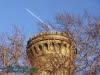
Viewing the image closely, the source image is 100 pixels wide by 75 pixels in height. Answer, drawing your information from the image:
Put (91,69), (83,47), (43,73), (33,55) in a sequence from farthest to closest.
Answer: (33,55)
(43,73)
(83,47)
(91,69)

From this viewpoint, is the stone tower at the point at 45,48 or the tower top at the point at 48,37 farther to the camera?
the tower top at the point at 48,37

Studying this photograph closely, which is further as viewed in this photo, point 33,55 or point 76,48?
point 33,55

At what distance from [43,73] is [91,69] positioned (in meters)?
6.30

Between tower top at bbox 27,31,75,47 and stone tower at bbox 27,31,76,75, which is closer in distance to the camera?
stone tower at bbox 27,31,76,75

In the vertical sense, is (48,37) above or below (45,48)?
above

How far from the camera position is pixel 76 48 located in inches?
539

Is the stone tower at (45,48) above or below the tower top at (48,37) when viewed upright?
below

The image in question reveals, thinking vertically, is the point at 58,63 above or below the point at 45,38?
below

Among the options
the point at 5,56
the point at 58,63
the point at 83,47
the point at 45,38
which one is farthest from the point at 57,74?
the point at 45,38

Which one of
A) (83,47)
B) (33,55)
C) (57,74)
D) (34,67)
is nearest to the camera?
(83,47)

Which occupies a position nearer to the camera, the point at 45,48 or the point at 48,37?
the point at 48,37

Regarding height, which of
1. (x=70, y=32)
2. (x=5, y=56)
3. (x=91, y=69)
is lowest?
(x=91, y=69)

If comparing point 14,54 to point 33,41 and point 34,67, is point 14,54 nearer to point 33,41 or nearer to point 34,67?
point 34,67

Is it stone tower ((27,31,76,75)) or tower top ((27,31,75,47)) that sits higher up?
tower top ((27,31,75,47))
